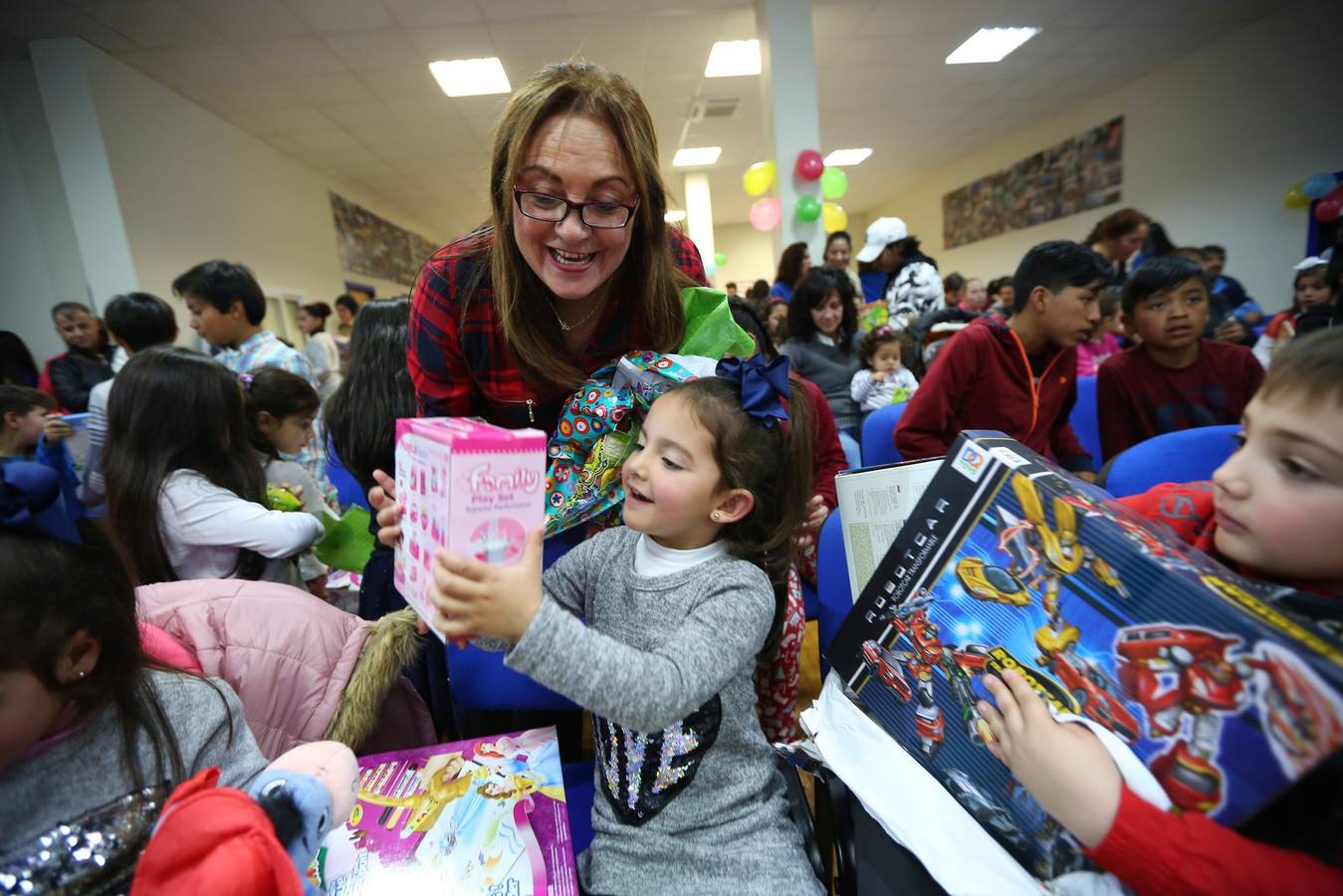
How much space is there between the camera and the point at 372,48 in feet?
14.9

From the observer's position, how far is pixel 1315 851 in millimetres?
494

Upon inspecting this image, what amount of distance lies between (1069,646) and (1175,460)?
Answer: 3.23 feet

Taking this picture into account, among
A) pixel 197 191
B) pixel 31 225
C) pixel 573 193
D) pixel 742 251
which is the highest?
pixel 742 251

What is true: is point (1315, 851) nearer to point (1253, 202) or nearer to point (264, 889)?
point (264, 889)

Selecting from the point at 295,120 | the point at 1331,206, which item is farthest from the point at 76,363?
the point at 1331,206

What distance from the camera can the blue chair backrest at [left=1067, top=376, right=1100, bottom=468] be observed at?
89.7 inches

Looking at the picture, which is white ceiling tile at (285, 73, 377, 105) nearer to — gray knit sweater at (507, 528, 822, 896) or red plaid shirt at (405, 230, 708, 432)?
red plaid shirt at (405, 230, 708, 432)

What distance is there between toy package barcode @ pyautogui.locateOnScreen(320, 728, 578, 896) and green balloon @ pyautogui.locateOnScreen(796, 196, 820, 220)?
476cm

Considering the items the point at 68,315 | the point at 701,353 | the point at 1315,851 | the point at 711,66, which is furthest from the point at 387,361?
the point at 711,66

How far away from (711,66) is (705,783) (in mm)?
6093

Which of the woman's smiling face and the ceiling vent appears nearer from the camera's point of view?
the woman's smiling face

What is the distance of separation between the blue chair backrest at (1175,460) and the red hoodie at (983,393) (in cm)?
52

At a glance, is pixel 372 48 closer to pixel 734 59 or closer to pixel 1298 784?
pixel 734 59

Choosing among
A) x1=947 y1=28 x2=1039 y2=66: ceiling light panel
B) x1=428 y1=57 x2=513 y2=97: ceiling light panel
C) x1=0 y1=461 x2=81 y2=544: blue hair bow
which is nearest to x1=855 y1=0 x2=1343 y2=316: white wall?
x1=947 y1=28 x2=1039 y2=66: ceiling light panel
